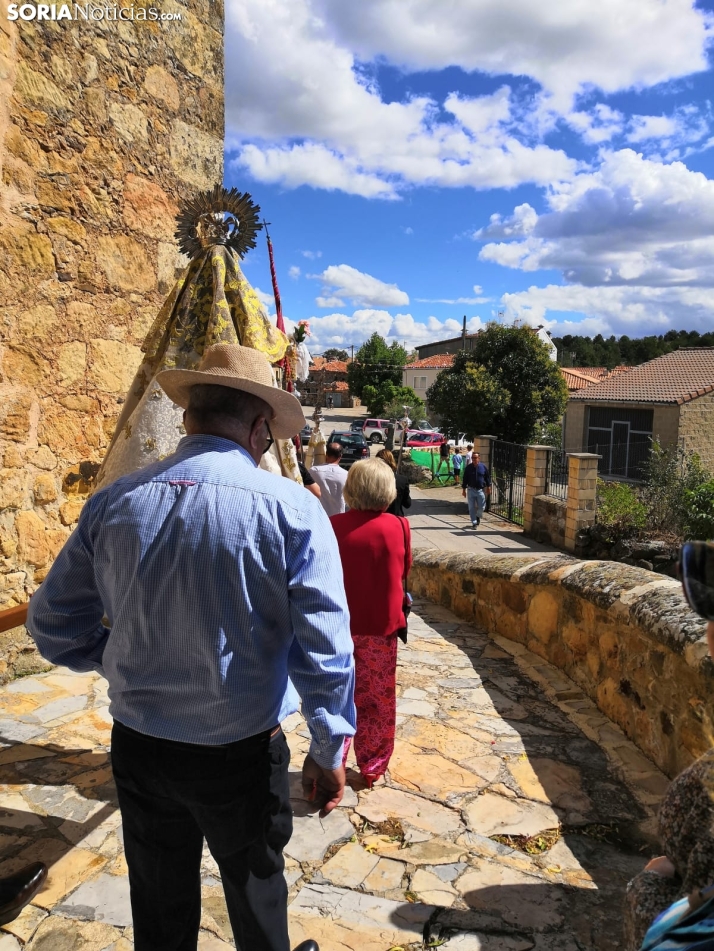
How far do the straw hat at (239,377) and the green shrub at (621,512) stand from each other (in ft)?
40.7

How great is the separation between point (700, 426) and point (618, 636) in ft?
64.7

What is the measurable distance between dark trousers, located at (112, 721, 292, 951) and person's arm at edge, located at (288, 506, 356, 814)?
13cm

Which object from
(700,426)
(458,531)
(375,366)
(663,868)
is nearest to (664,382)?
(700,426)

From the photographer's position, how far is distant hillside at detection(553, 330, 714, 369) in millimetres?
66750

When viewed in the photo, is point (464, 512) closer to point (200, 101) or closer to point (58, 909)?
point (200, 101)

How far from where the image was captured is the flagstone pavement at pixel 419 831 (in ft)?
6.69

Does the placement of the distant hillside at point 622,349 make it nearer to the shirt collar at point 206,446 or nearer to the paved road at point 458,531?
the paved road at point 458,531

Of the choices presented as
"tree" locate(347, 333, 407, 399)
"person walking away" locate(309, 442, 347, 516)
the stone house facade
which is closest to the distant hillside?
"tree" locate(347, 333, 407, 399)

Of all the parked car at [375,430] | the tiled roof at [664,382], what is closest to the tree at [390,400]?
the parked car at [375,430]

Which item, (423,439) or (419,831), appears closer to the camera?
(419,831)

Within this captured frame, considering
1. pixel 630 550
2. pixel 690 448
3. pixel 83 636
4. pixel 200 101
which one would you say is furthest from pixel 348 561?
pixel 690 448

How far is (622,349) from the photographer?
7638 cm

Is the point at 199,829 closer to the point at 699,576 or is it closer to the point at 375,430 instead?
the point at 699,576

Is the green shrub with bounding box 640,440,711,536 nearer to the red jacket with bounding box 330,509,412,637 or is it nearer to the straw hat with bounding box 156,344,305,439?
the red jacket with bounding box 330,509,412,637
